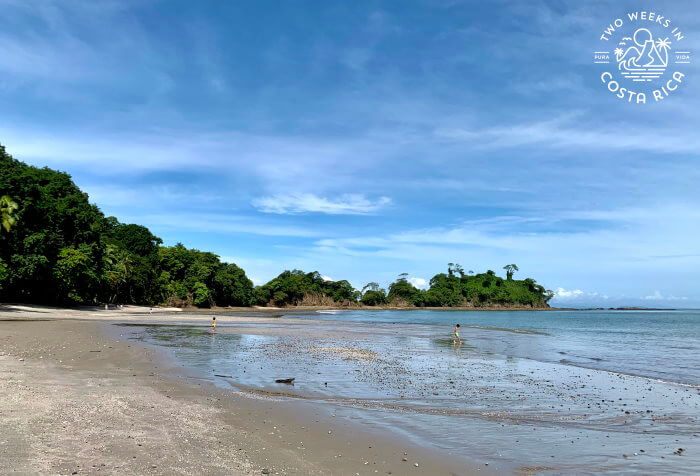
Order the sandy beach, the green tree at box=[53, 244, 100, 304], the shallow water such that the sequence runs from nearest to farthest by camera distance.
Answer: the sandy beach → the shallow water → the green tree at box=[53, 244, 100, 304]

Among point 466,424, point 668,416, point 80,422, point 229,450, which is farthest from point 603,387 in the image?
point 80,422

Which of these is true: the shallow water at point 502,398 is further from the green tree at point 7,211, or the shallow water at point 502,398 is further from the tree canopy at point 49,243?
the tree canopy at point 49,243

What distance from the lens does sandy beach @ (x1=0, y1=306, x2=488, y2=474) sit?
23.5 ft

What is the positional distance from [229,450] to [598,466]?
274 inches

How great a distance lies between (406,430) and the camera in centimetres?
1054

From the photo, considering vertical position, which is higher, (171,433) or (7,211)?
(7,211)

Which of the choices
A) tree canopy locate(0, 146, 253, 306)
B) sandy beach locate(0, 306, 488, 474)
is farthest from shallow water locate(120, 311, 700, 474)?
tree canopy locate(0, 146, 253, 306)

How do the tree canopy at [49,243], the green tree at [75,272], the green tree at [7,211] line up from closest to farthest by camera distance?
the green tree at [7,211]
the tree canopy at [49,243]
the green tree at [75,272]

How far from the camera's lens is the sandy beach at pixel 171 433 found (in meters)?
7.16

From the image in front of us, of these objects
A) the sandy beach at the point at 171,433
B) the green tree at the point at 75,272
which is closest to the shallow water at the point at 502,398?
the sandy beach at the point at 171,433

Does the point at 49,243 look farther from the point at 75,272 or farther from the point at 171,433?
the point at 171,433

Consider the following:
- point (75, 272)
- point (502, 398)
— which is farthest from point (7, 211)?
point (502, 398)

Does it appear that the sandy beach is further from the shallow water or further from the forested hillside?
the forested hillside

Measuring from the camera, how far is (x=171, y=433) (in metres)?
8.77
